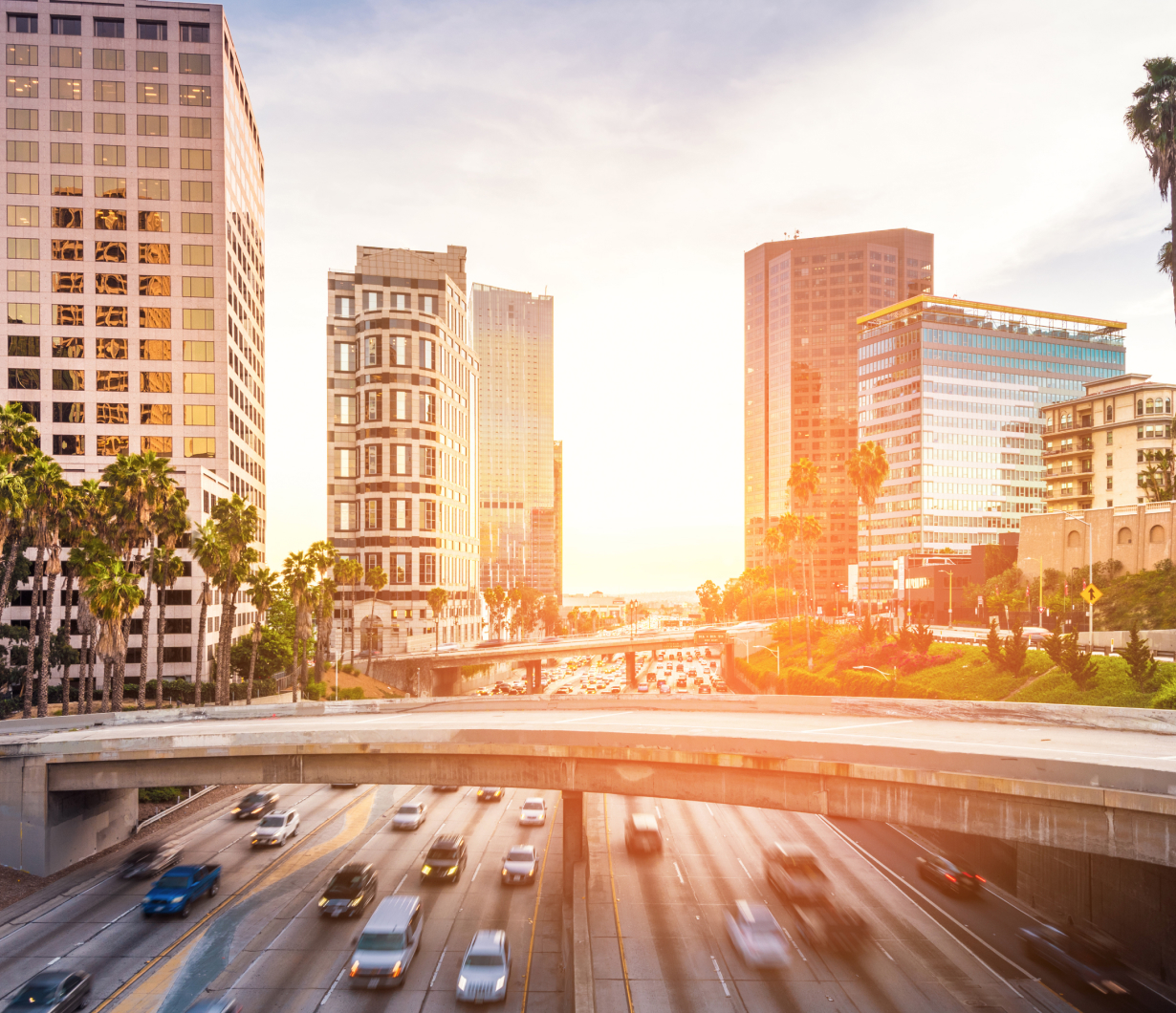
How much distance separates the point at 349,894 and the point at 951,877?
28216 millimetres

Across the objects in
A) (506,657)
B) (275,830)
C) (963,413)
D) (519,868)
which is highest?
(963,413)

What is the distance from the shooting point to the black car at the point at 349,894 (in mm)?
33844

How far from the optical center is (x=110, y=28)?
96125 mm

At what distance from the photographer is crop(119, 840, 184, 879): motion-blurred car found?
38.1 metres

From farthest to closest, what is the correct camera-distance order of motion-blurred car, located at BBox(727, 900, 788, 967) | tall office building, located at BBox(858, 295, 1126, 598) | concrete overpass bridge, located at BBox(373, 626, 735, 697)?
tall office building, located at BBox(858, 295, 1126, 598), concrete overpass bridge, located at BBox(373, 626, 735, 697), motion-blurred car, located at BBox(727, 900, 788, 967)

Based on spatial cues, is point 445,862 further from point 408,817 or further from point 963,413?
point 963,413

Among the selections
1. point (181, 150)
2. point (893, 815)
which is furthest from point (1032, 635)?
point (181, 150)

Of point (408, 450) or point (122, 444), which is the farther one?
point (408, 450)

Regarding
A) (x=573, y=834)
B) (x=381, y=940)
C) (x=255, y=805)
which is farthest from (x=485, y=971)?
(x=255, y=805)

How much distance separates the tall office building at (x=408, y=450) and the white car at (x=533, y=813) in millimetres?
86146

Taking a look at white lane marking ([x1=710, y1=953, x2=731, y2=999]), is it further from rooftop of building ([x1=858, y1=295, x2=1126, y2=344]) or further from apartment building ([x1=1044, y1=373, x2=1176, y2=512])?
rooftop of building ([x1=858, y1=295, x2=1126, y2=344])

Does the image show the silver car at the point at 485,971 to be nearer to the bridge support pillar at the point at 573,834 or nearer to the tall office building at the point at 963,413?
the bridge support pillar at the point at 573,834

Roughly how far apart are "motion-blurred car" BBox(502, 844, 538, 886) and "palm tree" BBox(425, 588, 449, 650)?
9944 centimetres

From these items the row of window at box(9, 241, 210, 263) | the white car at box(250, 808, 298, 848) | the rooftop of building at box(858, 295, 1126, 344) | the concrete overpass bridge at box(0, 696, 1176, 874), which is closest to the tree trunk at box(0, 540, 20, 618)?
the concrete overpass bridge at box(0, 696, 1176, 874)
